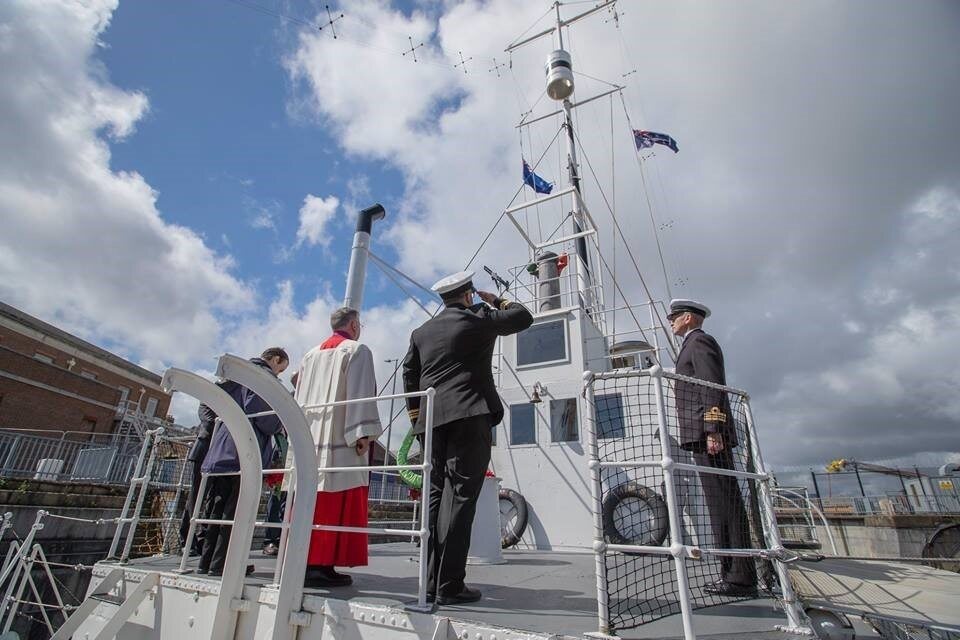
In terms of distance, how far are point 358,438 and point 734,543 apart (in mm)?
2423

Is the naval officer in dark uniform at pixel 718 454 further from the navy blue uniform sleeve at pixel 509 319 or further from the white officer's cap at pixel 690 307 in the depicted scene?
the navy blue uniform sleeve at pixel 509 319

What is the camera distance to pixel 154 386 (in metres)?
32.8

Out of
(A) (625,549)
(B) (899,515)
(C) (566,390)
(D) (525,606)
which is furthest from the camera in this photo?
(B) (899,515)

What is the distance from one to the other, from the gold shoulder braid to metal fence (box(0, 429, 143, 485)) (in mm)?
13565

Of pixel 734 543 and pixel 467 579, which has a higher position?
pixel 734 543

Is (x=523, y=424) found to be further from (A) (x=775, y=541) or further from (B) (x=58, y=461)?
(B) (x=58, y=461)

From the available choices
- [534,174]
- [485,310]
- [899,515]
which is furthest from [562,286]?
[899,515]

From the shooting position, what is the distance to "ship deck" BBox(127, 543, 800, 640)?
2049 mm

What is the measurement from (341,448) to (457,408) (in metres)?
0.98

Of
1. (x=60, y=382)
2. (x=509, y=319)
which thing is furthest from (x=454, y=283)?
(x=60, y=382)

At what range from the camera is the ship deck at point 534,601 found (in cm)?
205

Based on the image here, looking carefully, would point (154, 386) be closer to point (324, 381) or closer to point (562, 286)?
Answer: point (562, 286)

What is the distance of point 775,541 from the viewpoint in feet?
7.79

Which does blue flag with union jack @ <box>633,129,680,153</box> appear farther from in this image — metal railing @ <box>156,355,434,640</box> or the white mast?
metal railing @ <box>156,355,434,640</box>
